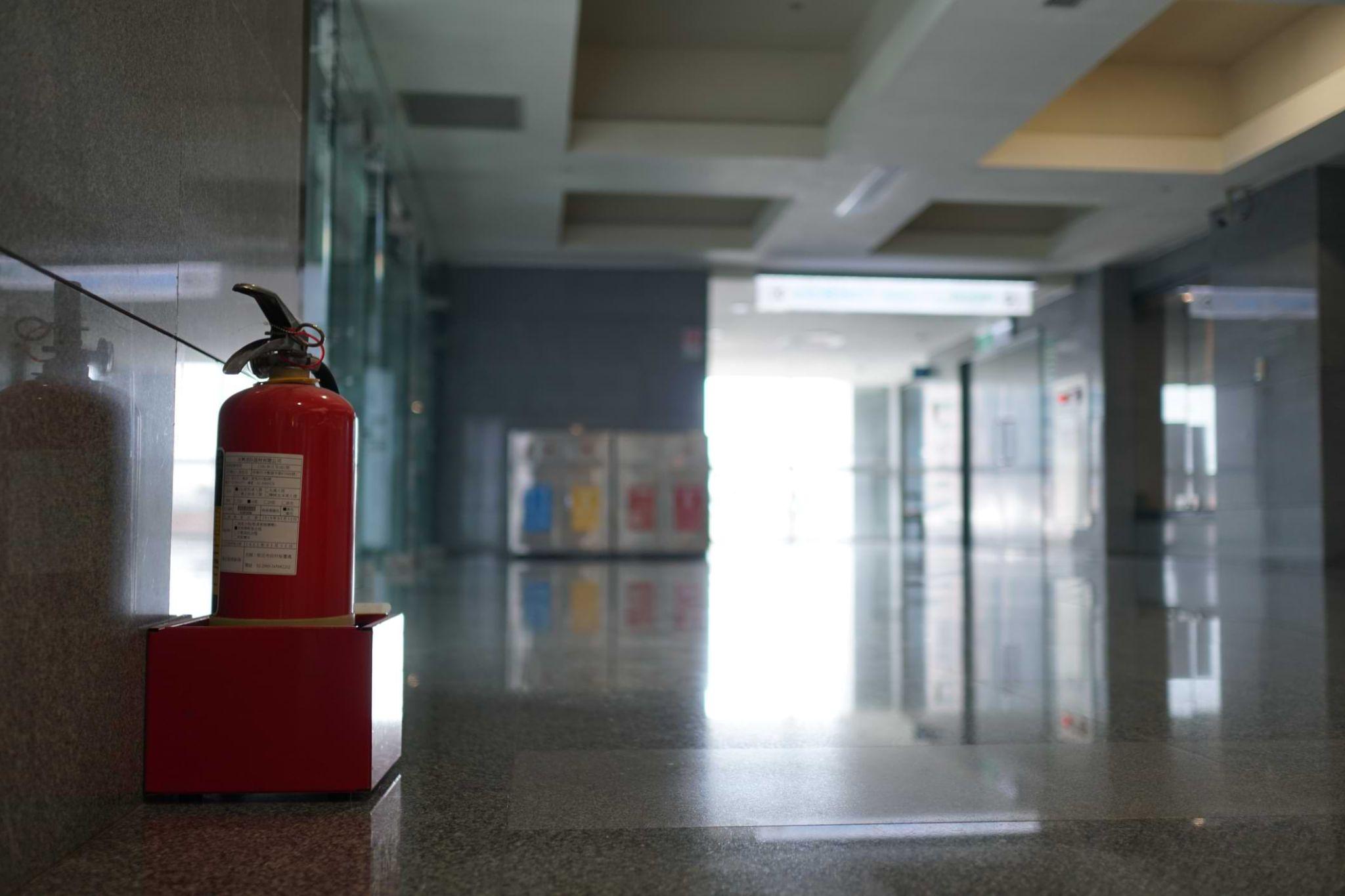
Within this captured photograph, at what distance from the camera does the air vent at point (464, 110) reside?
988 cm

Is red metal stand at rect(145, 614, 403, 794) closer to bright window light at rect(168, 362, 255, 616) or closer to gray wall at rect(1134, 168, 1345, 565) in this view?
bright window light at rect(168, 362, 255, 616)

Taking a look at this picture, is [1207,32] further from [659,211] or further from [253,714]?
[253,714]

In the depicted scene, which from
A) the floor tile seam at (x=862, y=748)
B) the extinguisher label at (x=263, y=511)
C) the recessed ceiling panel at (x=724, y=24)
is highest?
the recessed ceiling panel at (x=724, y=24)

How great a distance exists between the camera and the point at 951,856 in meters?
1.95

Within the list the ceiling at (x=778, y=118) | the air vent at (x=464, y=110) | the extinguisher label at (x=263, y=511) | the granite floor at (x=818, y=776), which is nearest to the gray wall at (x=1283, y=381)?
the ceiling at (x=778, y=118)

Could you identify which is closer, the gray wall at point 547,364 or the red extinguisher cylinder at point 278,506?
the red extinguisher cylinder at point 278,506

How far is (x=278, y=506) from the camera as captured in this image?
2.36 metres

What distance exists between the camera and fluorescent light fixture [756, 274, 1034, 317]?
54.4 ft

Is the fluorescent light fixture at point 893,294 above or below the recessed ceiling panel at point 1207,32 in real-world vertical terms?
below

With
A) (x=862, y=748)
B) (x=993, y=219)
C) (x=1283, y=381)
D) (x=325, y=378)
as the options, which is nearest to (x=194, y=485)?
(x=325, y=378)

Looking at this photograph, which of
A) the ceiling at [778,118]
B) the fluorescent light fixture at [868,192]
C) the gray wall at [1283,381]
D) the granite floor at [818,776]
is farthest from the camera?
the fluorescent light fixture at [868,192]

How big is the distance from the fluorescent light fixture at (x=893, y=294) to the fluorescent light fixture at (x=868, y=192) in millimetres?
3025

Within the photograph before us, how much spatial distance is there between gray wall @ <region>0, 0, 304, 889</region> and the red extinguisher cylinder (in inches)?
6.2

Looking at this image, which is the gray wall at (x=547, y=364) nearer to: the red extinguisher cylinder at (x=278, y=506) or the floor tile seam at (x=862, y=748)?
the floor tile seam at (x=862, y=748)
